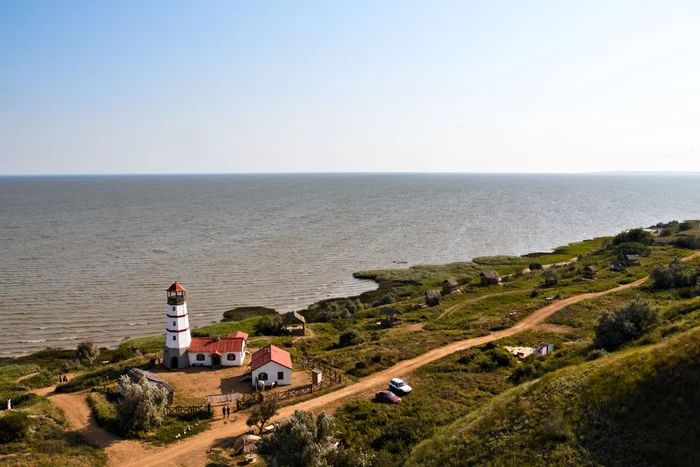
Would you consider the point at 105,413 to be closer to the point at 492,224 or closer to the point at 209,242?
the point at 209,242

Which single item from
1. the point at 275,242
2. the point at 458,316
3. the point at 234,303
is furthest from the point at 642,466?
the point at 275,242

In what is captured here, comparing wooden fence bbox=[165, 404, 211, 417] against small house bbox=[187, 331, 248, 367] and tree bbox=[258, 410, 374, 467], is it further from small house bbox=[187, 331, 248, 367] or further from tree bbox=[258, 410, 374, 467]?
small house bbox=[187, 331, 248, 367]

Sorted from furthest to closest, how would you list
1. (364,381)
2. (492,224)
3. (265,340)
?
(492,224) < (265,340) < (364,381)

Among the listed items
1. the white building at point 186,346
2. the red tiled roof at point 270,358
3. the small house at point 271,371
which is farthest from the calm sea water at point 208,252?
the small house at point 271,371

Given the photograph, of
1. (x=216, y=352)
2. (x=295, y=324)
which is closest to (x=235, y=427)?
(x=216, y=352)

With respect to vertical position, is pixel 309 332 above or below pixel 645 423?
below

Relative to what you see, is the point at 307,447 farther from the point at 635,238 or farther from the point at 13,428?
the point at 635,238

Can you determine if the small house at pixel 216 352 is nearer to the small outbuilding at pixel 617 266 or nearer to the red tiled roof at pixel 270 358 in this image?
the red tiled roof at pixel 270 358
